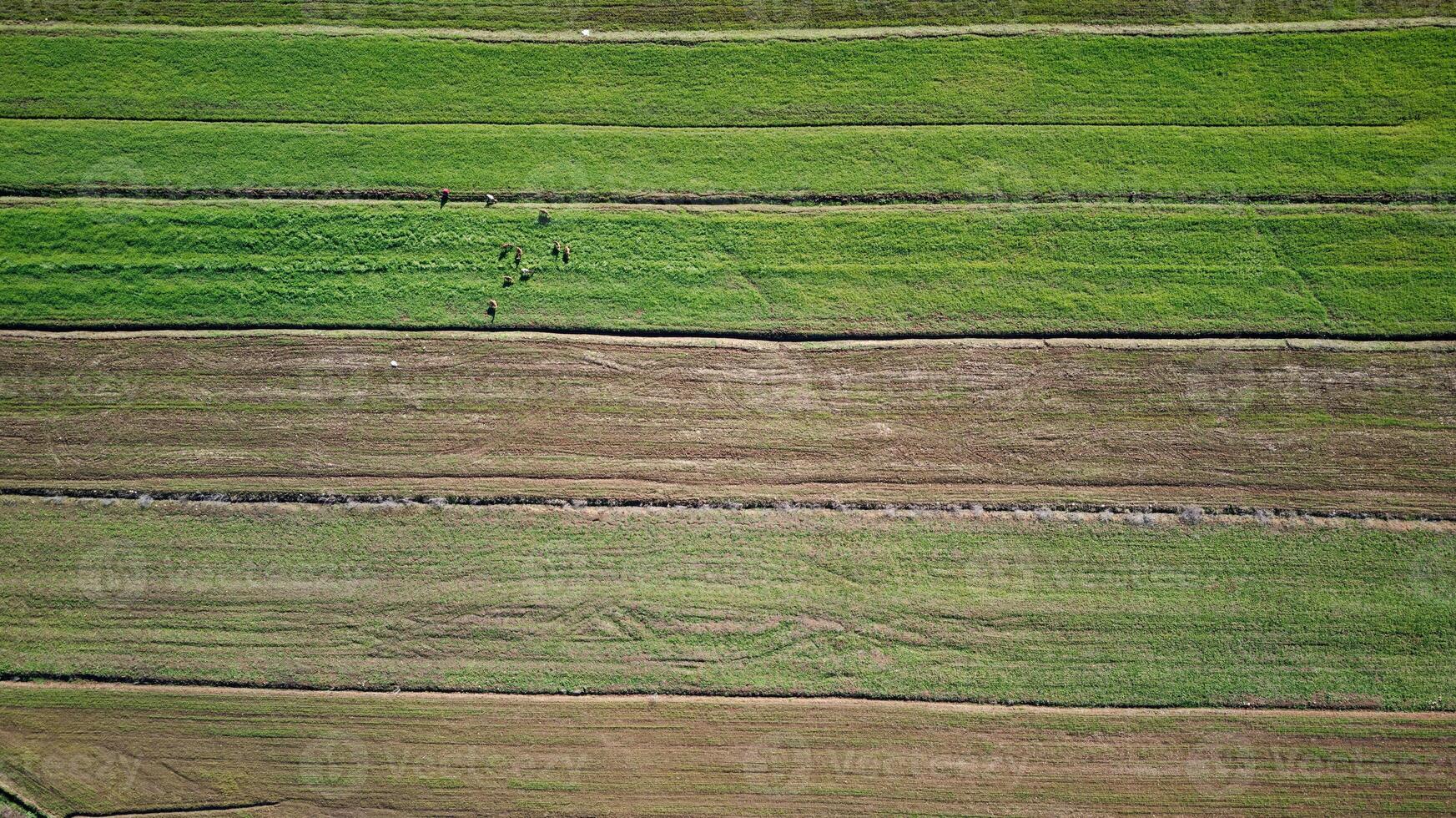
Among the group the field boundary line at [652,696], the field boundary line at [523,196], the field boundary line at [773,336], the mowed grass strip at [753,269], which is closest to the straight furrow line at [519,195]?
the field boundary line at [523,196]

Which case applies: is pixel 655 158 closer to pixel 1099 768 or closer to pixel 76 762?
pixel 1099 768

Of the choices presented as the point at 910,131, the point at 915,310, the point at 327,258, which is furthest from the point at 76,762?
the point at 910,131

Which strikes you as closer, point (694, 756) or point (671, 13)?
point (694, 756)

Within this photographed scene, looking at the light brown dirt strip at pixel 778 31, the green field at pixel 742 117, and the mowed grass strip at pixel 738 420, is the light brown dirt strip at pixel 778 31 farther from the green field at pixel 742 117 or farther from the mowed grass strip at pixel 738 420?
the mowed grass strip at pixel 738 420

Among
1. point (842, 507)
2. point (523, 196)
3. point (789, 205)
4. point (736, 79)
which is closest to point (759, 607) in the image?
point (842, 507)

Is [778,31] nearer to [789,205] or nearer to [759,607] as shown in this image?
[789,205]

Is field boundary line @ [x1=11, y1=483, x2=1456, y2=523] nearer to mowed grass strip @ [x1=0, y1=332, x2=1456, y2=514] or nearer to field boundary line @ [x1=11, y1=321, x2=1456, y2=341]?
mowed grass strip @ [x1=0, y1=332, x2=1456, y2=514]

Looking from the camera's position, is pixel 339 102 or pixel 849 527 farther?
pixel 339 102
